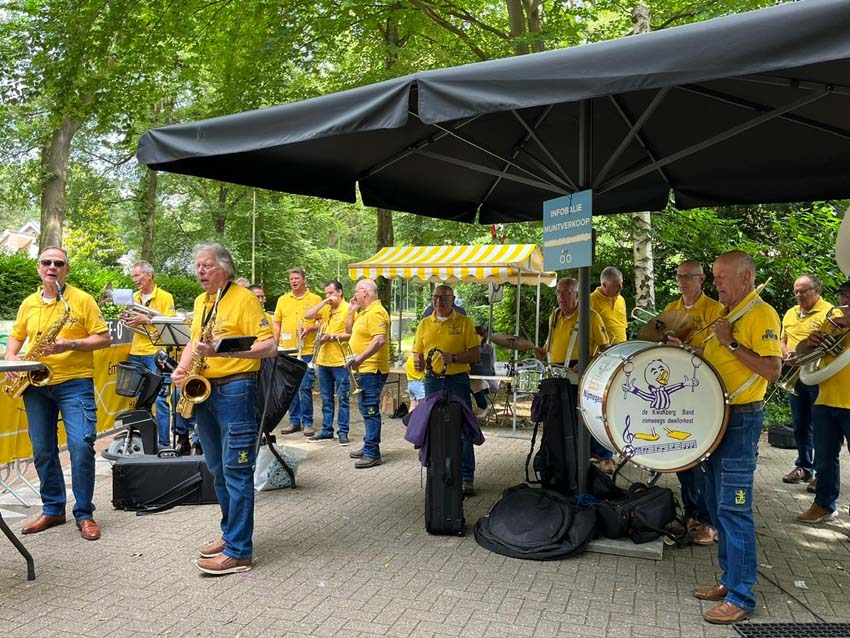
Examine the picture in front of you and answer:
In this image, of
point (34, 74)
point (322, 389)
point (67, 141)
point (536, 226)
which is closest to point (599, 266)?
point (536, 226)

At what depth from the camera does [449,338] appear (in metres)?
6.10

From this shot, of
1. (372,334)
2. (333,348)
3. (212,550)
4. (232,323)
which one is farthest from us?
(333,348)

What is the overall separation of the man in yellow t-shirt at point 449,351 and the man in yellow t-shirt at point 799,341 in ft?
9.36

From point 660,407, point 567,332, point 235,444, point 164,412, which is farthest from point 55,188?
point 660,407

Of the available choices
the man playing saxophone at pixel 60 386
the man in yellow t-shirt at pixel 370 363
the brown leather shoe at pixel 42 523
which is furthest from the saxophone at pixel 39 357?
the man in yellow t-shirt at pixel 370 363

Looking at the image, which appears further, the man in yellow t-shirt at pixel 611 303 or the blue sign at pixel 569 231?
the man in yellow t-shirt at pixel 611 303

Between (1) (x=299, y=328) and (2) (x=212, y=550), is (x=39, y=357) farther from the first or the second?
(1) (x=299, y=328)

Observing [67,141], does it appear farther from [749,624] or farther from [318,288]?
[749,624]

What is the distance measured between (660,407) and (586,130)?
2.04 metres

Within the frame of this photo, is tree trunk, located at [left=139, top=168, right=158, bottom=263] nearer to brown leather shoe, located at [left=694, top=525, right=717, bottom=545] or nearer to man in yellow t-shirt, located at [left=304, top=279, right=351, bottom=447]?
man in yellow t-shirt, located at [left=304, top=279, right=351, bottom=447]

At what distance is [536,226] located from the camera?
13.2 metres

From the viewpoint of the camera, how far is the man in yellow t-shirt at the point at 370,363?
7161mm

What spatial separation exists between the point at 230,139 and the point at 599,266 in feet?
32.8

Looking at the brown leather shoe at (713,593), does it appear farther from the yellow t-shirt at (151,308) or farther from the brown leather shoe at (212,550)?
the yellow t-shirt at (151,308)
